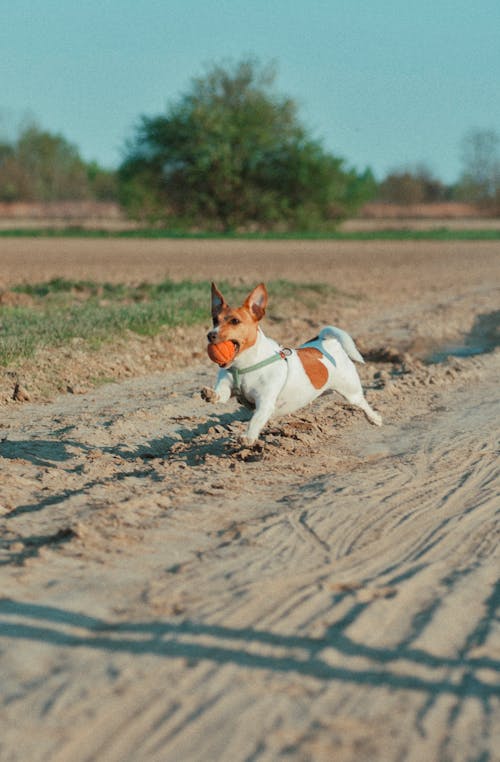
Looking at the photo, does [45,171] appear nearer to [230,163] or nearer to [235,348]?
[230,163]

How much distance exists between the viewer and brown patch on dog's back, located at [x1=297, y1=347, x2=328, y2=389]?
6.91 metres

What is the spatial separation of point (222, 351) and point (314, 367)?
1.07m

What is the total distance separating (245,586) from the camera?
4520 mm

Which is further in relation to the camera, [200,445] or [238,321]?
[200,445]

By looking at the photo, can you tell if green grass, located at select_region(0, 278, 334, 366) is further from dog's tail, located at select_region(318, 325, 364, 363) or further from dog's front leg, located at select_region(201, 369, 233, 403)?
dog's front leg, located at select_region(201, 369, 233, 403)

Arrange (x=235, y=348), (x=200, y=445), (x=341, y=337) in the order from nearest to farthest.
→ (x=235, y=348) → (x=200, y=445) → (x=341, y=337)

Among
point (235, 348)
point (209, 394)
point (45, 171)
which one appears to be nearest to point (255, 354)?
point (235, 348)

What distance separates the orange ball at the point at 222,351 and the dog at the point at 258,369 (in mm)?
29

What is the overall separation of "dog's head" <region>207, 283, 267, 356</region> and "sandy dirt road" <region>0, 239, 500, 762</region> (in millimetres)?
982

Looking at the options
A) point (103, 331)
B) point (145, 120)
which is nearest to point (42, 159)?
point (145, 120)

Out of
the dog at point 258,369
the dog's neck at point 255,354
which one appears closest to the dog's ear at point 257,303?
the dog at point 258,369

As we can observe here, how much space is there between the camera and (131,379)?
10.1 meters

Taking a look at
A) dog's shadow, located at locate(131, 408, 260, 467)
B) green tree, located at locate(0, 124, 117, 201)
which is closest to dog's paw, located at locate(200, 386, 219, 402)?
dog's shadow, located at locate(131, 408, 260, 467)

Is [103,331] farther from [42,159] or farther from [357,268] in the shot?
[42,159]
